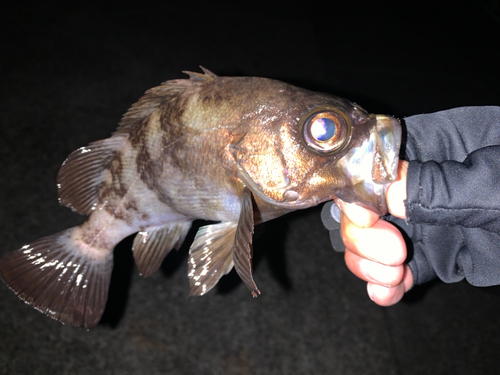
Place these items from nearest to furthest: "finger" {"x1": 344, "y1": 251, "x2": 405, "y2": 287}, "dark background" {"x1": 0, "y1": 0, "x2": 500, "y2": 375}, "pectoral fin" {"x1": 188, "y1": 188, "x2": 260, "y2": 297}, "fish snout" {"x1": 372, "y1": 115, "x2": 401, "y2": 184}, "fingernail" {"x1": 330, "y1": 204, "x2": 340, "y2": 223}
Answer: "fish snout" {"x1": 372, "y1": 115, "x2": 401, "y2": 184}, "pectoral fin" {"x1": 188, "y1": 188, "x2": 260, "y2": 297}, "finger" {"x1": 344, "y1": 251, "x2": 405, "y2": 287}, "fingernail" {"x1": 330, "y1": 204, "x2": 340, "y2": 223}, "dark background" {"x1": 0, "y1": 0, "x2": 500, "y2": 375}

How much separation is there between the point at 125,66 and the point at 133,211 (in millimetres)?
2492

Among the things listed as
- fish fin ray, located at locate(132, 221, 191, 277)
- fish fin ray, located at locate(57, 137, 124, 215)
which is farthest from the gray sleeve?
fish fin ray, located at locate(57, 137, 124, 215)

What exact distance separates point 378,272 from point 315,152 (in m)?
0.63

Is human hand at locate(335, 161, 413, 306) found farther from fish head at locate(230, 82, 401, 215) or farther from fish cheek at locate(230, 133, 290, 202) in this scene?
fish cheek at locate(230, 133, 290, 202)

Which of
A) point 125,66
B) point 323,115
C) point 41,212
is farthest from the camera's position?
point 125,66

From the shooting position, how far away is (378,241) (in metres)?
1.20

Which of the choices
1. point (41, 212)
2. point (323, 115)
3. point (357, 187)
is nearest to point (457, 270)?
point (357, 187)

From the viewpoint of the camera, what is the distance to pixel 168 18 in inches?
153

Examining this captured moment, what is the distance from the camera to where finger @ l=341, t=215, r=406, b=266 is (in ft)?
3.92

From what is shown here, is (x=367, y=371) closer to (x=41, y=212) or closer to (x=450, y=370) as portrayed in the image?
(x=450, y=370)

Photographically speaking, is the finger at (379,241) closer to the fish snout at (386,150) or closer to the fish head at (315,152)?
the fish head at (315,152)

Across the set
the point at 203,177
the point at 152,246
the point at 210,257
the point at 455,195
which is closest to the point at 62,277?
the point at 152,246

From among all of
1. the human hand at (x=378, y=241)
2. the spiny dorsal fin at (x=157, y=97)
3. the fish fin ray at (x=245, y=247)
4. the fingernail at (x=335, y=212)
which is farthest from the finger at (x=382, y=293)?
the spiny dorsal fin at (x=157, y=97)

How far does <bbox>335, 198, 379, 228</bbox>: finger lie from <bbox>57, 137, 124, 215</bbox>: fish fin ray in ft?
2.88
